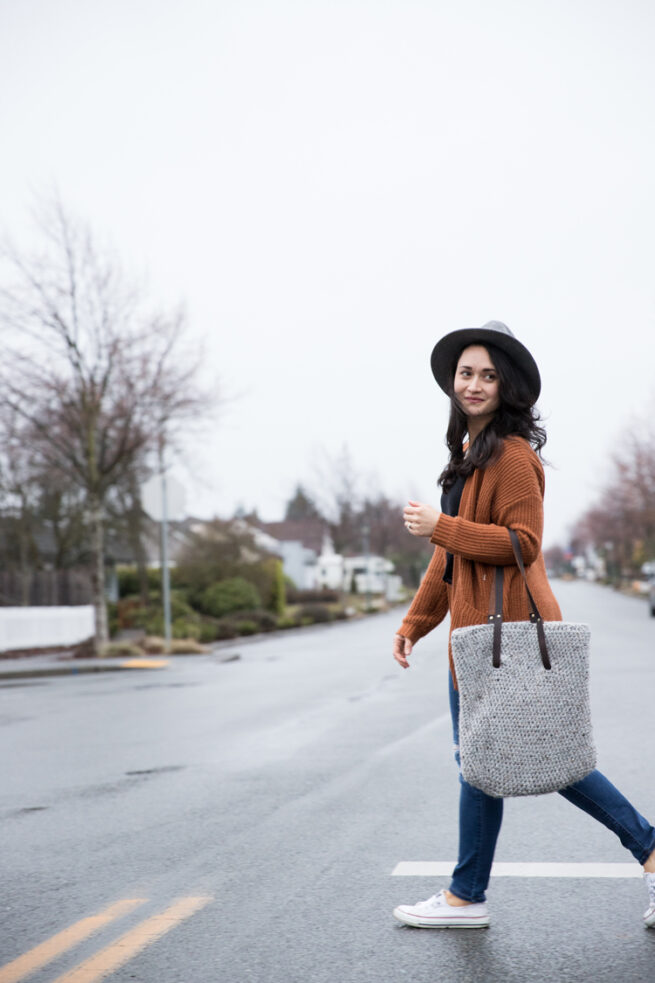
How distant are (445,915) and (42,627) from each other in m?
20.6

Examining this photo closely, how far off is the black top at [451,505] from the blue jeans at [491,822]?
0.36 m

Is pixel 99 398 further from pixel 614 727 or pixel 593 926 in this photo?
pixel 593 926

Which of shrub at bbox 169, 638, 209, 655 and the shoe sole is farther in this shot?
shrub at bbox 169, 638, 209, 655

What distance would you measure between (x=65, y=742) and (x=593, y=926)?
6097 millimetres

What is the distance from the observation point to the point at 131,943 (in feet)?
11.8

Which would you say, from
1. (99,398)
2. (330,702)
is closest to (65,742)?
(330,702)

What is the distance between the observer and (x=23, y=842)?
5.21 metres

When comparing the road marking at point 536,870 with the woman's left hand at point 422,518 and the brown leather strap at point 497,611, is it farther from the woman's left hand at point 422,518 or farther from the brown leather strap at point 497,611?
the woman's left hand at point 422,518

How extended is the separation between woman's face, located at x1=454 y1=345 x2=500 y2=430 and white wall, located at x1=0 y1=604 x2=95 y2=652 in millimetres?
19377

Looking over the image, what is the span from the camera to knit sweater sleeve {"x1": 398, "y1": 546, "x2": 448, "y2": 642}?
12.2 feet

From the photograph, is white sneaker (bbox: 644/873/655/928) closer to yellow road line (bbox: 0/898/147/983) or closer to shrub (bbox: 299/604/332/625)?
yellow road line (bbox: 0/898/147/983)

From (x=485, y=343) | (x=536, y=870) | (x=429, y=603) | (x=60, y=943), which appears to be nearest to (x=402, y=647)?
(x=429, y=603)

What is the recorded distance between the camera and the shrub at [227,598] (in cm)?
3422

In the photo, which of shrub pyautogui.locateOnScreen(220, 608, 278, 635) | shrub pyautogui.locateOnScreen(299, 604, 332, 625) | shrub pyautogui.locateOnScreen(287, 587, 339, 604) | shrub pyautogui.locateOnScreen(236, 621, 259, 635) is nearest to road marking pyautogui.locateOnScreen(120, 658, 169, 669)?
shrub pyautogui.locateOnScreen(236, 621, 259, 635)
